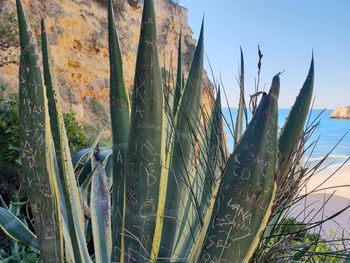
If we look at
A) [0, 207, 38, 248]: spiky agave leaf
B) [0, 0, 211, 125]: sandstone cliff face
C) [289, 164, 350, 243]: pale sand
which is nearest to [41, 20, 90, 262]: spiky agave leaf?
[0, 207, 38, 248]: spiky agave leaf

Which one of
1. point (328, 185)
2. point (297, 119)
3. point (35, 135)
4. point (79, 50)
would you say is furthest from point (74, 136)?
point (328, 185)

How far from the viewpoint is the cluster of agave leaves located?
0.56 m

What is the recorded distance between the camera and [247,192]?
556mm

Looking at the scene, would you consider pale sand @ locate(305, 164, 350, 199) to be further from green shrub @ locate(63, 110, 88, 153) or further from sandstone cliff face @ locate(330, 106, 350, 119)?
sandstone cliff face @ locate(330, 106, 350, 119)

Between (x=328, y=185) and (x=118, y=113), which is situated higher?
(x=118, y=113)

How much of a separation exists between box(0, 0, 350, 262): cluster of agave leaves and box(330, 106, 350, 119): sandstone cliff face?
2186 inches

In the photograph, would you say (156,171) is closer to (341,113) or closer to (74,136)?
(74,136)

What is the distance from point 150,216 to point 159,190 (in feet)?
0.17

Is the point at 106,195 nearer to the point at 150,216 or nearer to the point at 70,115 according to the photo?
the point at 150,216

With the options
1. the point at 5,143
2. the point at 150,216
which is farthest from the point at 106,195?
the point at 5,143

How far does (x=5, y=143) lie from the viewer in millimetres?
2582

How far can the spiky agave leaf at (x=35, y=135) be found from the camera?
762 mm

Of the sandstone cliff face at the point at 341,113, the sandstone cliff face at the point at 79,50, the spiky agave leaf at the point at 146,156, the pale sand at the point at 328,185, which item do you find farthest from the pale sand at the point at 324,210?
the sandstone cliff face at the point at 341,113

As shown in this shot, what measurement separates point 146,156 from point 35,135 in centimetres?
21
